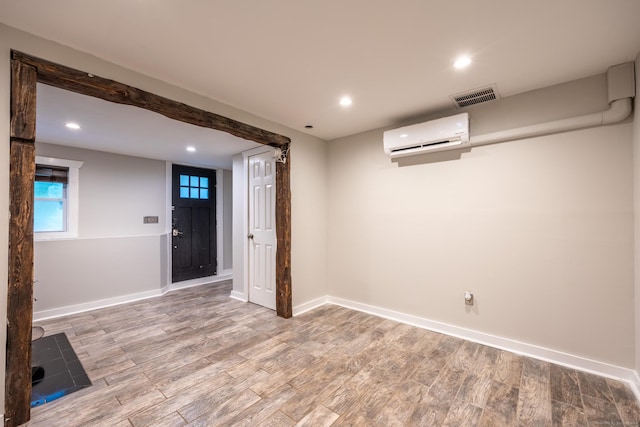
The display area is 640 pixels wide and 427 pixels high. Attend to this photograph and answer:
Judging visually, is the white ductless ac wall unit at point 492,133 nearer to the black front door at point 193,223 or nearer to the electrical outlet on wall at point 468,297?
the electrical outlet on wall at point 468,297

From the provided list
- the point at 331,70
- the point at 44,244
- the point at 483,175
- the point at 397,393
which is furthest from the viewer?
the point at 44,244

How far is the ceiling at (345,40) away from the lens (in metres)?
1.54

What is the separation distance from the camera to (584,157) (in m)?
2.30

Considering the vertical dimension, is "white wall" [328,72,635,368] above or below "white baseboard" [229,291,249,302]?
above

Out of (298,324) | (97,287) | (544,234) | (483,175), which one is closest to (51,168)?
(97,287)

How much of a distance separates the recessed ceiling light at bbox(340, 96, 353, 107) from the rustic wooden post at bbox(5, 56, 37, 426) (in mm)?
2291

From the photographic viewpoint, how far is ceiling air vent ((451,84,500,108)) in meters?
2.51

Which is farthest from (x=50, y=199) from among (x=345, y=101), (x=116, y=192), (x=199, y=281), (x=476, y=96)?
(x=476, y=96)

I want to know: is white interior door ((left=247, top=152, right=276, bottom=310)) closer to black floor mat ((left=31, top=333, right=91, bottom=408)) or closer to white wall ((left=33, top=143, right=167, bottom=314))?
white wall ((left=33, top=143, right=167, bottom=314))

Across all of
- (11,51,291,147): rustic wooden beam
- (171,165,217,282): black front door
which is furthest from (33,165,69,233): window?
(11,51,291,147): rustic wooden beam

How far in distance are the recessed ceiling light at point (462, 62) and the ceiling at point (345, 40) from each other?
0.04 meters

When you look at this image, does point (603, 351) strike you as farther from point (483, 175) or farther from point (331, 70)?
point (331, 70)

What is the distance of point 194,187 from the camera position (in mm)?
5426

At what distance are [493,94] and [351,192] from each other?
76.2 inches
